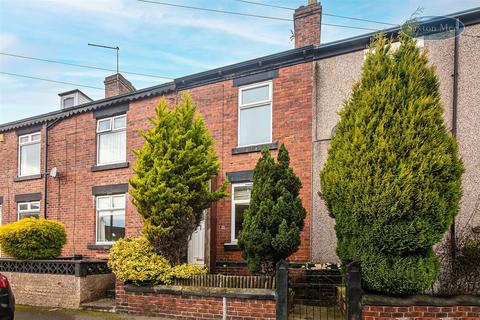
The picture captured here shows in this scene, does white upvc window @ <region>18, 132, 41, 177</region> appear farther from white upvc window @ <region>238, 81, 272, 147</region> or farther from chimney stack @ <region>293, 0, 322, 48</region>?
chimney stack @ <region>293, 0, 322, 48</region>

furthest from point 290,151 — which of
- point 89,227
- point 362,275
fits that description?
point 89,227

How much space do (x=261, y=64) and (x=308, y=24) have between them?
68.2 inches

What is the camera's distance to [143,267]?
7871 millimetres

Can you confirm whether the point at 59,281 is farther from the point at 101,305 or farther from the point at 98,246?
the point at 98,246

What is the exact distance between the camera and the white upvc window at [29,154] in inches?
577

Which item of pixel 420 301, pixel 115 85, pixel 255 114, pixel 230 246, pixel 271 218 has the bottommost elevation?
pixel 420 301

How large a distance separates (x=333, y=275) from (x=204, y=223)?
3.63 m

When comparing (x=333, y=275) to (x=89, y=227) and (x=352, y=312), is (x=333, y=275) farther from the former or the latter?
(x=89, y=227)

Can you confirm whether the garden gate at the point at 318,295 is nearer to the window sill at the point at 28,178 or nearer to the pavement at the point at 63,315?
the pavement at the point at 63,315

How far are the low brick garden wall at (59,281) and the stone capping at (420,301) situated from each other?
6.39m

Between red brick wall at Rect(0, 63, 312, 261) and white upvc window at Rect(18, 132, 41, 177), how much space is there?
0.81 feet

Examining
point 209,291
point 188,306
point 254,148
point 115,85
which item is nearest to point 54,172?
point 115,85

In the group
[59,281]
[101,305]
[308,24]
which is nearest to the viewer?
[101,305]

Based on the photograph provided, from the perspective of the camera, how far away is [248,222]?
7.57 metres
